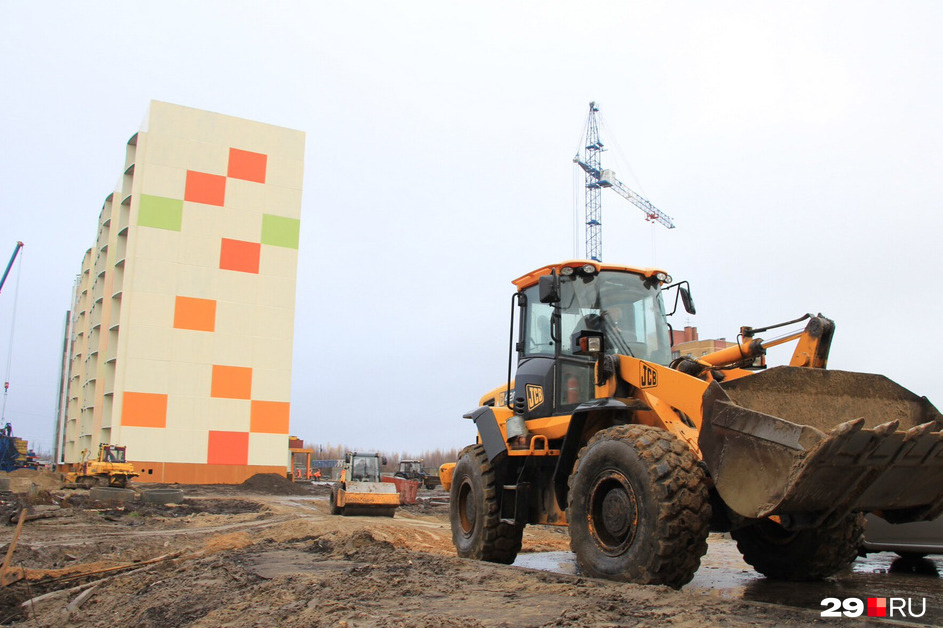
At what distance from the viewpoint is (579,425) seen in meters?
7.32

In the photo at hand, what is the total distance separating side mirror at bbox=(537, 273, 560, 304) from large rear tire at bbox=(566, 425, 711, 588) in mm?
1768

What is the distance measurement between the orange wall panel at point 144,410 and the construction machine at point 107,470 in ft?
17.4

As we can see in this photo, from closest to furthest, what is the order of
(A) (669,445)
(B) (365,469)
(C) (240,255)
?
(A) (669,445), (B) (365,469), (C) (240,255)

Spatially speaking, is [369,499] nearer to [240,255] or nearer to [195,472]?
[195,472]

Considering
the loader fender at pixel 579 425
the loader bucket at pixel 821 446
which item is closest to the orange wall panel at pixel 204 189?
the loader fender at pixel 579 425

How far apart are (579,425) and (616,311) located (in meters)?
1.40

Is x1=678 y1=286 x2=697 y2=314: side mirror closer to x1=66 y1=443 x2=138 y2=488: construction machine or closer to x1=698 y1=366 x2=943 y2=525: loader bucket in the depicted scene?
x1=698 y1=366 x2=943 y2=525: loader bucket

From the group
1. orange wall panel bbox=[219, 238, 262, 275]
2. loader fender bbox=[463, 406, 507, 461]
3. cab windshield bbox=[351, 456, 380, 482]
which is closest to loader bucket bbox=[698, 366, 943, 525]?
loader fender bbox=[463, 406, 507, 461]

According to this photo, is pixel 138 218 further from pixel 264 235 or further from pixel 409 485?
pixel 409 485

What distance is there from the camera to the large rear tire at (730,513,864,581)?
A: 6961 millimetres

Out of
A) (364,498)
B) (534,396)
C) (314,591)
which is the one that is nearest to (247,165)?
(364,498)

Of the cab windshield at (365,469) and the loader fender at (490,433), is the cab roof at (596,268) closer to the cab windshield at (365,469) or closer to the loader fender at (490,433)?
the loader fender at (490,433)

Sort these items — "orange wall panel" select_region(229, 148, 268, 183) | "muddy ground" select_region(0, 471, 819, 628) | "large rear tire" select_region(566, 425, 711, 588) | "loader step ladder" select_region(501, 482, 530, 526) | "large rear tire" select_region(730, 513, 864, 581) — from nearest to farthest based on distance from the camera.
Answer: "muddy ground" select_region(0, 471, 819, 628) → "large rear tire" select_region(566, 425, 711, 588) → "large rear tire" select_region(730, 513, 864, 581) → "loader step ladder" select_region(501, 482, 530, 526) → "orange wall panel" select_region(229, 148, 268, 183)

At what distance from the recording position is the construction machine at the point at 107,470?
1251 inches
